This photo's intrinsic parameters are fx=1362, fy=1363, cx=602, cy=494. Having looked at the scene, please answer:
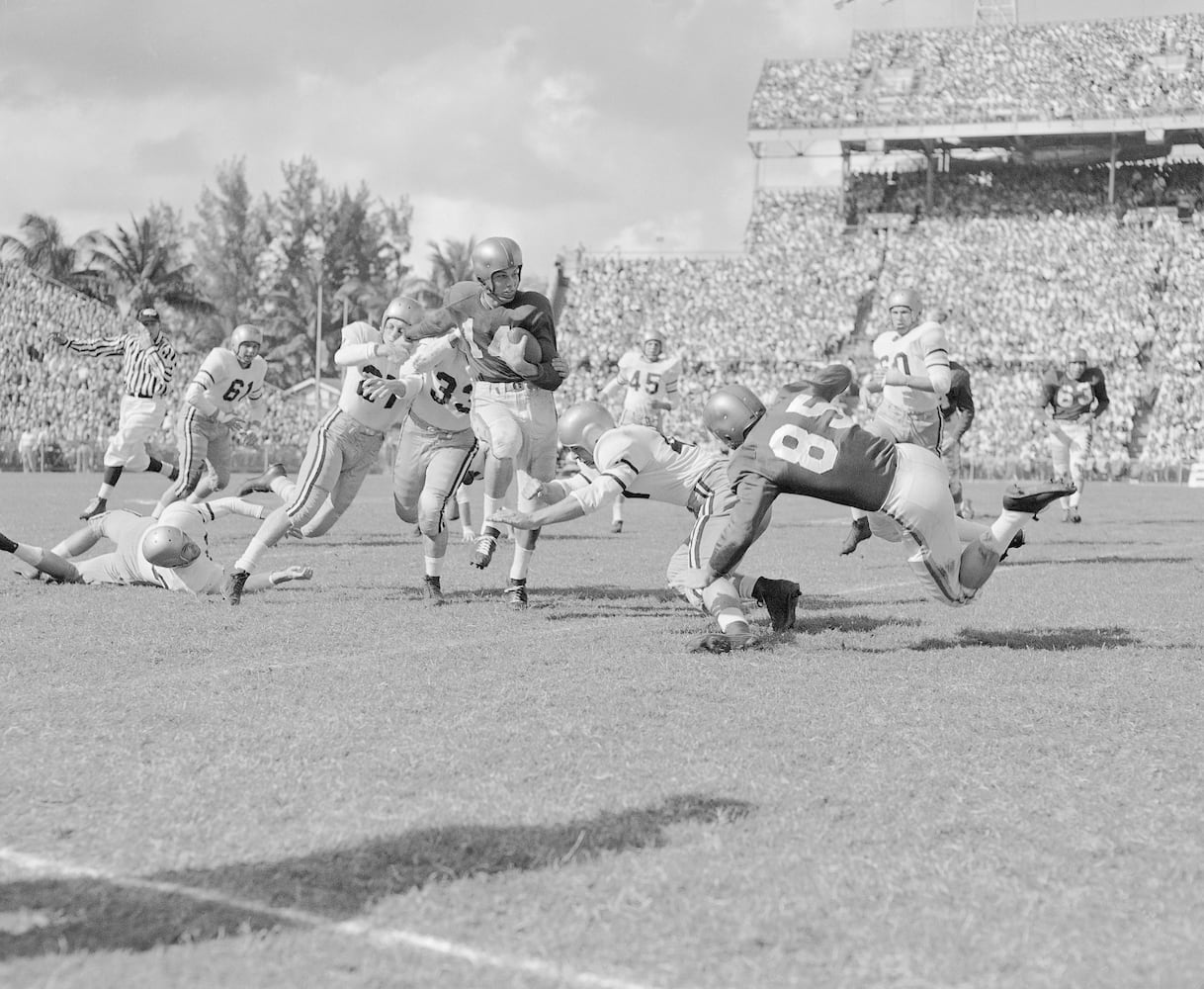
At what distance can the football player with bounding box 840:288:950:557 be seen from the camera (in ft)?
33.3

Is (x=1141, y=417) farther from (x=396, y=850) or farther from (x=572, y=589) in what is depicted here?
(x=396, y=850)

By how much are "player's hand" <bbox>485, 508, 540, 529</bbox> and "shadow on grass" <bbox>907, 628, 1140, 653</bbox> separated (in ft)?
6.50

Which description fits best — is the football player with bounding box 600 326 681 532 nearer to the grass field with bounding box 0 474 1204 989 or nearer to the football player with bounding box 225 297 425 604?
the football player with bounding box 225 297 425 604

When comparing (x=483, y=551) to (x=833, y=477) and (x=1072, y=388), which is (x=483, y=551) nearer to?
(x=833, y=477)

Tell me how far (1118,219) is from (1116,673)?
123 feet

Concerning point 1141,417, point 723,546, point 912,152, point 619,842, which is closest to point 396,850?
point 619,842

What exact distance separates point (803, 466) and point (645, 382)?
31.8 ft

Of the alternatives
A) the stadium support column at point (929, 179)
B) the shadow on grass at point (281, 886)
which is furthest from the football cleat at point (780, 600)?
the stadium support column at point (929, 179)

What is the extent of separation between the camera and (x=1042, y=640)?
22.7 feet

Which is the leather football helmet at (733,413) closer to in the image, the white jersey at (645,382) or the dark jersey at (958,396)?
the dark jersey at (958,396)

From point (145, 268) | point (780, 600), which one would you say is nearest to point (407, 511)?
point (780, 600)

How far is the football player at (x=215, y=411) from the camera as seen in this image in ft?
39.7

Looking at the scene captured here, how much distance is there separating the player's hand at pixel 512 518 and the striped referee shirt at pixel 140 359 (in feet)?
27.3

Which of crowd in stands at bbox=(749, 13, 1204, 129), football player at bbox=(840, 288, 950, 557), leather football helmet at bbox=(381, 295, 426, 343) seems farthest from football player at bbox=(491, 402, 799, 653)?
crowd in stands at bbox=(749, 13, 1204, 129)
